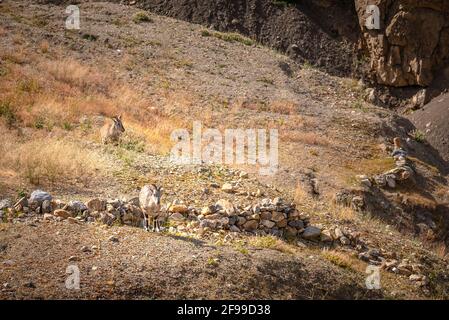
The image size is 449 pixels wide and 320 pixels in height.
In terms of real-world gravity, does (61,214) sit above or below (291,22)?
below

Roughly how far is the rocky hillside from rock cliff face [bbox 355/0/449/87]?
2161 millimetres

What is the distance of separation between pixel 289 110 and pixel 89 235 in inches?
472

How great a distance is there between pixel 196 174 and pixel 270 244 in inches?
139

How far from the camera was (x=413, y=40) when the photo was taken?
25.0 metres

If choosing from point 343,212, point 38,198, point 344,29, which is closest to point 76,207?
point 38,198

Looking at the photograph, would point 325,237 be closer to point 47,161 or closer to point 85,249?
point 85,249

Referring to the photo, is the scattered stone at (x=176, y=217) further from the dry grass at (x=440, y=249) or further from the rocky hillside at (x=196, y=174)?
the dry grass at (x=440, y=249)

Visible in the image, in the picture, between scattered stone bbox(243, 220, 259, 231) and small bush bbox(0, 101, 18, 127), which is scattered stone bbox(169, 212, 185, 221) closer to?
scattered stone bbox(243, 220, 259, 231)

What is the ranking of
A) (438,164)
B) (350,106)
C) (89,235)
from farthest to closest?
(350,106) → (438,164) → (89,235)

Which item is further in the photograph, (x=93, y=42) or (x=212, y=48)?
(x=212, y=48)

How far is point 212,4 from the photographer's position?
28.1m
